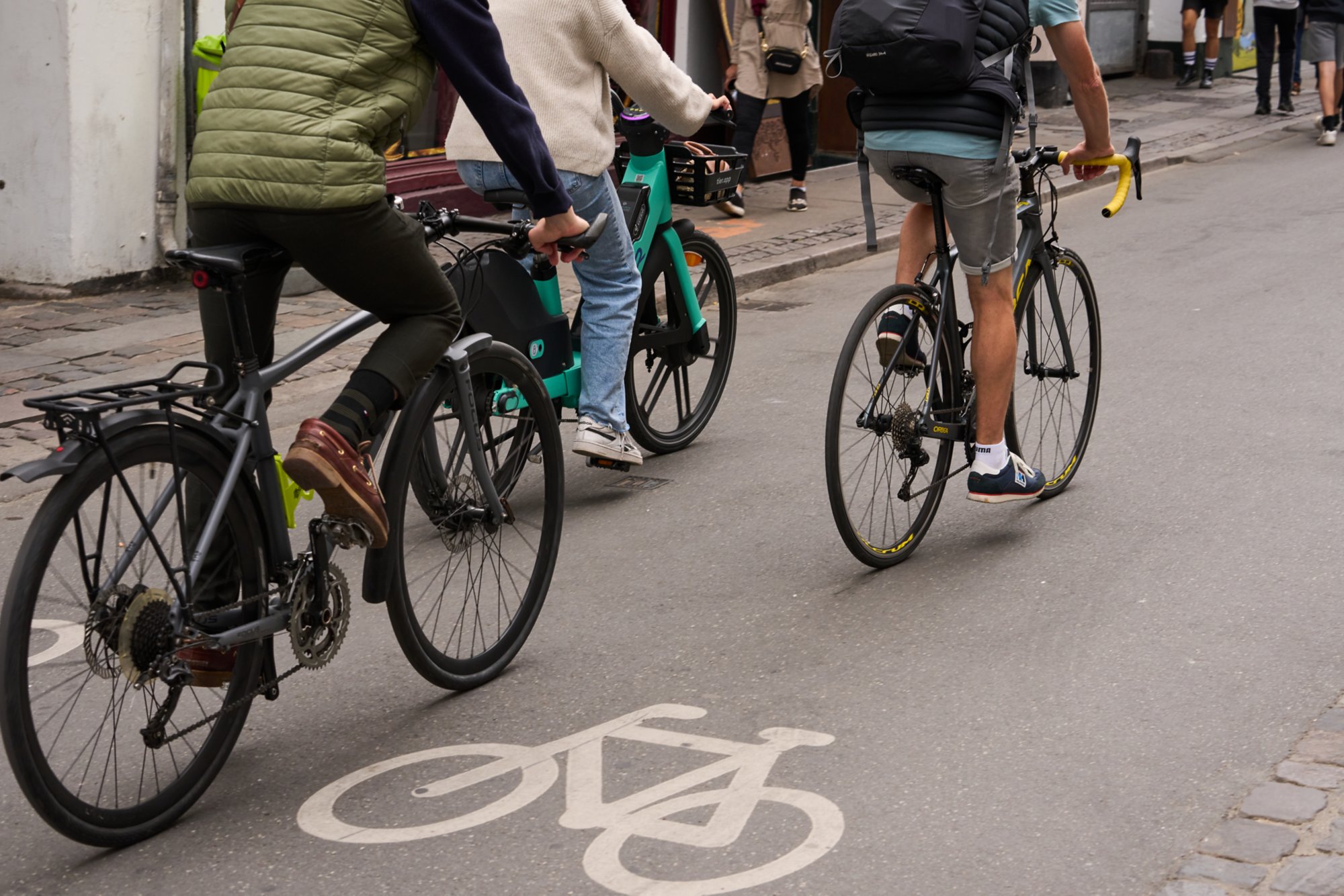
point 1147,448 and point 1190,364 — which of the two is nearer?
point 1147,448

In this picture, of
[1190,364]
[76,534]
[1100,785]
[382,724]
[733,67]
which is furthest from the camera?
[733,67]

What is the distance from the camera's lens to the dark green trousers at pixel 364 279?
3512 mm

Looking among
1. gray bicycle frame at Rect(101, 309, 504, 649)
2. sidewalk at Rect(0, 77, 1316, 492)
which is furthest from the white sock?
sidewalk at Rect(0, 77, 1316, 492)

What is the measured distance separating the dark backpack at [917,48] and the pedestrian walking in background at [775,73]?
7091mm

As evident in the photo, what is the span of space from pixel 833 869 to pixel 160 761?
4.46 feet

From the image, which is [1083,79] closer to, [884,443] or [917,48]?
[917,48]

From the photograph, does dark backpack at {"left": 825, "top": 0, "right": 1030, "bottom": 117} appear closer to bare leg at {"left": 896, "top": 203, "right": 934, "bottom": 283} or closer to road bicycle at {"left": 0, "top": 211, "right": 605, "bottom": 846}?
bare leg at {"left": 896, "top": 203, "right": 934, "bottom": 283}

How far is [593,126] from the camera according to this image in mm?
5469

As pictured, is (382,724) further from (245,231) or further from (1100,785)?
(1100,785)

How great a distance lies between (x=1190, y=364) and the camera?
24.8 ft

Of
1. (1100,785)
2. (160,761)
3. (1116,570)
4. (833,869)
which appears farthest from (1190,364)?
(160,761)

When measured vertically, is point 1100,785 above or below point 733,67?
below

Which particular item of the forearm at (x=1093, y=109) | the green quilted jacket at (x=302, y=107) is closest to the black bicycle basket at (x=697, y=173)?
the forearm at (x=1093, y=109)

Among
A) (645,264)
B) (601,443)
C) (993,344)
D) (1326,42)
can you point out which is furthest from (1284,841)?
(1326,42)
